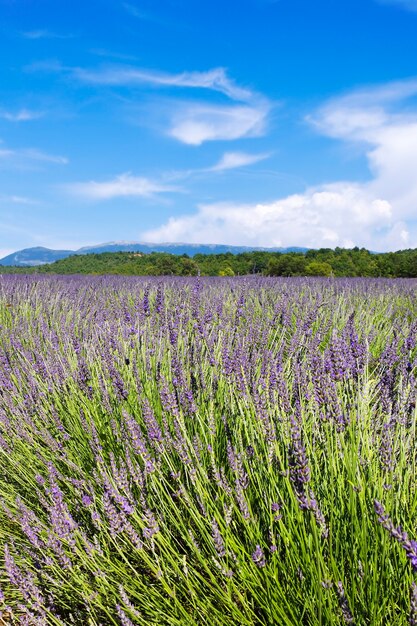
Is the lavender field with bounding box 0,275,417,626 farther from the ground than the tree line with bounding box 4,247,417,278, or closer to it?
closer to it

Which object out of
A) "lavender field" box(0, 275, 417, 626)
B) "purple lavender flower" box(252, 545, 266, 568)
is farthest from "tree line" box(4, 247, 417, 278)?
"purple lavender flower" box(252, 545, 266, 568)

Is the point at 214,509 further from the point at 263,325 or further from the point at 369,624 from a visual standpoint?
the point at 263,325

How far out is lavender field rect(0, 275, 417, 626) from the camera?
1.06m

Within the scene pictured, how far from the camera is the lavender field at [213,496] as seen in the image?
3.46 feet

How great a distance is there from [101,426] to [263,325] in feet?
5.70

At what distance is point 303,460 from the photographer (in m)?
0.96

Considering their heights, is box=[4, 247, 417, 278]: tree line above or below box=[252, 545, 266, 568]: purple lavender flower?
above

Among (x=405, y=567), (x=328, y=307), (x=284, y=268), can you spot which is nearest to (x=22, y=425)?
(x=405, y=567)

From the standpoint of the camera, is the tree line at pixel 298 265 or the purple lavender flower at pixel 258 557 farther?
the tree line at pixel 298 265

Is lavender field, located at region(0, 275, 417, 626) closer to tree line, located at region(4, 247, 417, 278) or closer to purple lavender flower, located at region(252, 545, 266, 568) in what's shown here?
purple lavender flower, located at region(252, 545, 266, 568)

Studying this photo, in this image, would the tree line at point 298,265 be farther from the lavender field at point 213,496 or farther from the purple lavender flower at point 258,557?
the purple lavender flower at point 258,557

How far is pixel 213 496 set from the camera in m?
1.51

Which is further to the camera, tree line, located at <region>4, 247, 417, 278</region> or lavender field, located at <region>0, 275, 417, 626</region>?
tree line, located at <region>4, 247, 417, 278</region>

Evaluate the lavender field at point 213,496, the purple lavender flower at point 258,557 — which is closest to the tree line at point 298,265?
the lavender field at point 213,496
